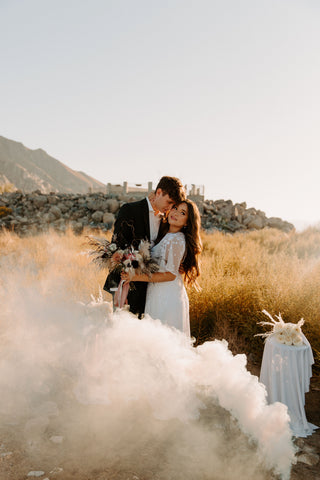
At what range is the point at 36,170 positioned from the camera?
88750 millimetres

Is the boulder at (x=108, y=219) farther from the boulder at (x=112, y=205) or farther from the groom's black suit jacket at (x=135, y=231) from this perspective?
the groom's black suit jacket at (x=135, y=231)

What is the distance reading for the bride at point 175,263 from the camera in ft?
12.3

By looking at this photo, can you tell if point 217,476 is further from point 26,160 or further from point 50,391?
point 26,160

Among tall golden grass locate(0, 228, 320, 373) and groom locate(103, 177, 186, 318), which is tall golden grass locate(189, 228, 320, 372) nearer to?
tall golden grass locate(0, 228, 320, 373)

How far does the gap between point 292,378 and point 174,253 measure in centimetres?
175

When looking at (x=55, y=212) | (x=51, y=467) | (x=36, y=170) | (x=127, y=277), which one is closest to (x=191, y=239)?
(x=127, y=277)

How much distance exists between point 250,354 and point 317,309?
115cm

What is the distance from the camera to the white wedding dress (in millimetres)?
3750

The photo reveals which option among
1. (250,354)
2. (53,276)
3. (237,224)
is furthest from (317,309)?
(237,224)

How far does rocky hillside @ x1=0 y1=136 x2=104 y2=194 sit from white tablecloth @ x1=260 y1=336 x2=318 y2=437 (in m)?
75.0

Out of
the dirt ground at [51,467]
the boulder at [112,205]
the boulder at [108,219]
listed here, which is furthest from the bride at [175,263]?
the boulder at [112,205]

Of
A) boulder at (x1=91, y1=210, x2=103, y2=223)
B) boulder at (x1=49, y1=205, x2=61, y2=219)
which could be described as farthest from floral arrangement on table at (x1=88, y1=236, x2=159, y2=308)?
boulder at (x1=49, y1=205, x2=61, y2=219)

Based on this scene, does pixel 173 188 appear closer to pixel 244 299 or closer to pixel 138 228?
pixel 138 228

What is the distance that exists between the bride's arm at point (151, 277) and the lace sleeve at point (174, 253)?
0.06 metres
